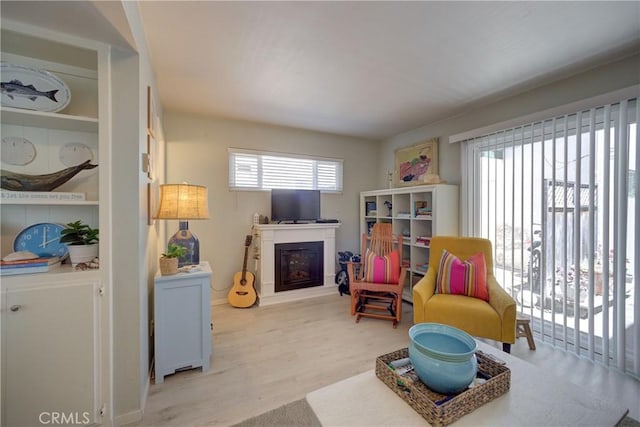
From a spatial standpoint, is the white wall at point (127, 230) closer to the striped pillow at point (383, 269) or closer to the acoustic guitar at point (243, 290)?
the acoustic guitar at point (243, 290)

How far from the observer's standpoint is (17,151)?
1285 millimetres

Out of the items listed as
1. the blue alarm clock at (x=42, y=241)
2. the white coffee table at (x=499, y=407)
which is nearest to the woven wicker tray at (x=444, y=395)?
the white coffee table at (x=499, y=407)

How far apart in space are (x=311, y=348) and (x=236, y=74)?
98.1 inches

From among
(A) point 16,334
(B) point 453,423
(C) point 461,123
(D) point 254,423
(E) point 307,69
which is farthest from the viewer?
(C) point 461,123

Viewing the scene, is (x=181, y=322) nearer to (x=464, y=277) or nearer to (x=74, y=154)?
(x=74, y=154)

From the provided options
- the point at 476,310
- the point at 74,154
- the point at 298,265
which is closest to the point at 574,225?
the point at 476,310

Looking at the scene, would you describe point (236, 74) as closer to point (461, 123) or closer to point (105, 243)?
point (105, 243)

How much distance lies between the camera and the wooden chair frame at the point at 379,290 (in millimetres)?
2719

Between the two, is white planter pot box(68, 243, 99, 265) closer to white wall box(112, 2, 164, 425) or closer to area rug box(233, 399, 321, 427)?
white wall box(112, 2, 164, 425)

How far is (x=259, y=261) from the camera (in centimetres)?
327

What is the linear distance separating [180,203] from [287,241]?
1650mm

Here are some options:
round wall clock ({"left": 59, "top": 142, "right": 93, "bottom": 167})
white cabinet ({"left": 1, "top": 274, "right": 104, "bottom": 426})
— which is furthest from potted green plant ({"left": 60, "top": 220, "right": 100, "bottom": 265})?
round wall clock ({"left": 59, "top": 142, "right": 93, "bottom": 167})

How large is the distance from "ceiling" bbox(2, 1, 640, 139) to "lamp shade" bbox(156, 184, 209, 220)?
98cm

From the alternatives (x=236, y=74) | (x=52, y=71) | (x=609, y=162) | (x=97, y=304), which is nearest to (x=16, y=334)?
(x=97, y=304)
